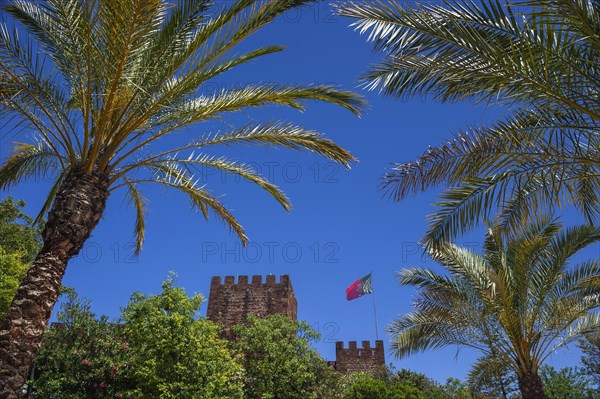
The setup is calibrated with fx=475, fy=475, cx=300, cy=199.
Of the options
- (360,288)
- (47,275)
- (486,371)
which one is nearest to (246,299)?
(360,288)

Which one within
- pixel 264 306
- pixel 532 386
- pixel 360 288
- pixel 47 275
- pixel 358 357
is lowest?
pixel 532 386

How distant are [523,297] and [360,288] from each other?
58.8 ft

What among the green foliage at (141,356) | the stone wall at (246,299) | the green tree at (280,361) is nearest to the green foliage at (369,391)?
the green tree at (280,361)

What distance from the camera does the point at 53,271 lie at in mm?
6066

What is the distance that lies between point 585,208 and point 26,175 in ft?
33.2

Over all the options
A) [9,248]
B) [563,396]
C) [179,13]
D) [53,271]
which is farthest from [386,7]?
[563,396]

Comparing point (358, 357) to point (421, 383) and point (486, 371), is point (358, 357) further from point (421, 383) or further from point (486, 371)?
point (486, 371)

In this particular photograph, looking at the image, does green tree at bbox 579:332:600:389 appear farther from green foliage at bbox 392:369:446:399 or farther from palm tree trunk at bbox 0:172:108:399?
palm tree trunk at bbox 0:172:108:399

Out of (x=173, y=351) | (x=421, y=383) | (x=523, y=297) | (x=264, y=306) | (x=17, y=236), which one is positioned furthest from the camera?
(x=264, y=306)

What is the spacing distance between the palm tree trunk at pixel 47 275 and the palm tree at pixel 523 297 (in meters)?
7.04

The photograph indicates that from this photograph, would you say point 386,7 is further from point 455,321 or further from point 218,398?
point 218,398

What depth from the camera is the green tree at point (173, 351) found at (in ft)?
46.4

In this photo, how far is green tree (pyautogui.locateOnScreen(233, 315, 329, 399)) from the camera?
63.3 ft

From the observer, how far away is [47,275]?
5988mm
